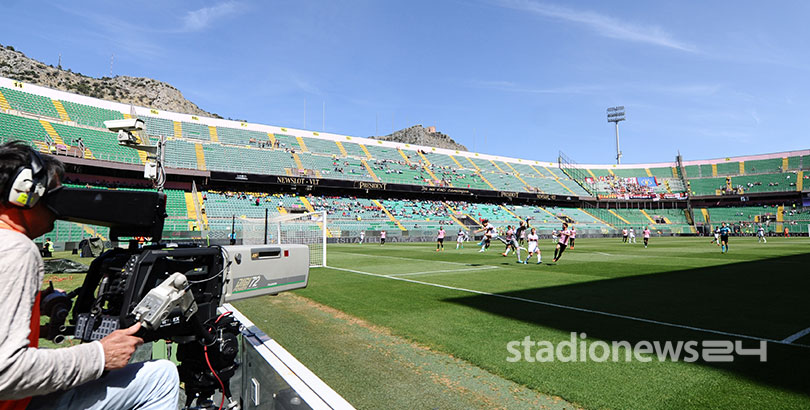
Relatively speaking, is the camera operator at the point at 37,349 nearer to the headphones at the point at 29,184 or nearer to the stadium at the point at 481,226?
the headphones at the point at 29,184

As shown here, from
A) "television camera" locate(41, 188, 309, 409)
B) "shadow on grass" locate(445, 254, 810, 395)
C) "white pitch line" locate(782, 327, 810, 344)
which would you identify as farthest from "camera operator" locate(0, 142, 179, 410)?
"white pitch line" locate(782, 327, 810, 344)

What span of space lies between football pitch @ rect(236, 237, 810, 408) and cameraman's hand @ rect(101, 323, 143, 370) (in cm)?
245

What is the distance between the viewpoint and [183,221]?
32.7 meters

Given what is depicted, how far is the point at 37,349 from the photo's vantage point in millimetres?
1440

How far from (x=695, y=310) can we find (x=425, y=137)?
127 meters

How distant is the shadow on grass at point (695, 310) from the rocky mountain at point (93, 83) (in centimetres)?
7461

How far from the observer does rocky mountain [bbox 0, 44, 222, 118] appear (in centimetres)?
6116

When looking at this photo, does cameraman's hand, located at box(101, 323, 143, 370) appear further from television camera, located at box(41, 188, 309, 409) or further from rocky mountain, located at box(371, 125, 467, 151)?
rocky mountain, located at box(371, 125, 467, 151)

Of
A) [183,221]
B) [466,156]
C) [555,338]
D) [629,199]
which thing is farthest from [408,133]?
[555,338]

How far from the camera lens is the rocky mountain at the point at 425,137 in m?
130

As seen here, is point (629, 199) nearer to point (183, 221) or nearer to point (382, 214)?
point (382, 214)

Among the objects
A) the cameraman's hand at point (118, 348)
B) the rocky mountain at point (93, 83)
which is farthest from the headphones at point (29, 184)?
the rocky mountain at point (93, 83)

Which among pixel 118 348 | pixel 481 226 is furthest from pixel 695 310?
pixel 481 226

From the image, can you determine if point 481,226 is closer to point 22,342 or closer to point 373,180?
point 373,180
